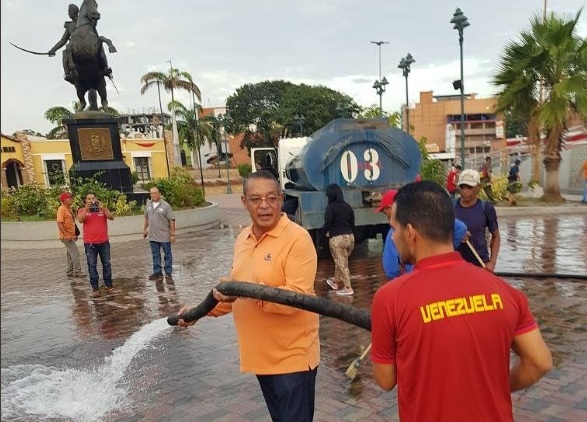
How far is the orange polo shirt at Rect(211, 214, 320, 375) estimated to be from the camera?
233 centimetres

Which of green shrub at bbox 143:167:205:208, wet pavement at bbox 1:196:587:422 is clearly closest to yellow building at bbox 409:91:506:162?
green shrub at bbox 143:167:205:208

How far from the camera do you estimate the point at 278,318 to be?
234 cm

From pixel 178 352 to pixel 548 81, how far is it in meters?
14.5

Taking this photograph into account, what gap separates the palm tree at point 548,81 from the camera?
14.1 m

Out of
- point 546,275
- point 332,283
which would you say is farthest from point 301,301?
point 546,275

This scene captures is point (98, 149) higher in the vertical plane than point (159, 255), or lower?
higher

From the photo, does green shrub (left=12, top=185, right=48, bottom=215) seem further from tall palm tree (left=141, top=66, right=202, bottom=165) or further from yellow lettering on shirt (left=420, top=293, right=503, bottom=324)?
tall palm tree (left=141, top=66, right=202, bottom=165)

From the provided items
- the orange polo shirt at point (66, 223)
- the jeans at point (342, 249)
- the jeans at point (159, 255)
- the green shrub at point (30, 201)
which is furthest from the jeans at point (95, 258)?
the green shrub at point (30, 201)

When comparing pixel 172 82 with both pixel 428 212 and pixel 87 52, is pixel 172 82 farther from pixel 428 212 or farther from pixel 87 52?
pixel 428 212

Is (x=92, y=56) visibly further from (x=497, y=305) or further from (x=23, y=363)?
(x=497, y=305)

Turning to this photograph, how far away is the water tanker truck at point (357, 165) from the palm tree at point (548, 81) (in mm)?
7876

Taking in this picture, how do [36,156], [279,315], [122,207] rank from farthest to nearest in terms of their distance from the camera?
[36,156]
[122,207]
[279,315]

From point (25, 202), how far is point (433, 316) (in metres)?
15.8

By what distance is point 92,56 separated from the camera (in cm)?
1572
